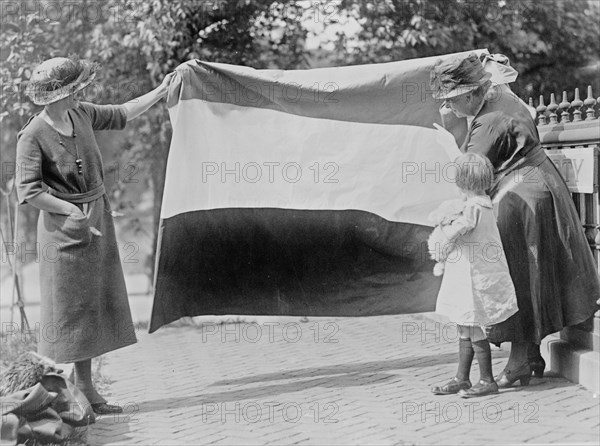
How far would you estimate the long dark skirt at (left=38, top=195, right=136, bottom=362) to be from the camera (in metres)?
5.46

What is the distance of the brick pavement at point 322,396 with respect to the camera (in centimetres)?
501

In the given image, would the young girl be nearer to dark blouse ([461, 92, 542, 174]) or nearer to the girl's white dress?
the girl's white dress

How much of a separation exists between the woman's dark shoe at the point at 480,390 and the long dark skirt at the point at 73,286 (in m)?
2.31

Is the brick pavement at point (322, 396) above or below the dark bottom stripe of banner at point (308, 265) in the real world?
below

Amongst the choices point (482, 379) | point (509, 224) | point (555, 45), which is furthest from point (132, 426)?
point (555, 45)

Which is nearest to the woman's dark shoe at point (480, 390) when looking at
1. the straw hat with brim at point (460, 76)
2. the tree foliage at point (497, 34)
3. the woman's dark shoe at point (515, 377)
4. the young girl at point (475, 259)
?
the young girl at point (475, 259)

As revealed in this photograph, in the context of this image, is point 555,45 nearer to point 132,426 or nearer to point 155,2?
point 155,2

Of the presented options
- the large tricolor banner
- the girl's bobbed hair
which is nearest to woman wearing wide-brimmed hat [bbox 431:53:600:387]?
the girl's bobbed hair

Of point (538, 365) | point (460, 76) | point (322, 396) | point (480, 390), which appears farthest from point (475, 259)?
point (322, 396)

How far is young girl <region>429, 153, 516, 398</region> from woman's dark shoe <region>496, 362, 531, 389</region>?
0.21m

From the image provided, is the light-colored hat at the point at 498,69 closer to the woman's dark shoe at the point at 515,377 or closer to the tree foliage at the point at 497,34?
the woman's dark shoe at the point at 515,377

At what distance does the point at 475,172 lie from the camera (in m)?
5.59

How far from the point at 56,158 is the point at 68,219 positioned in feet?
1.25

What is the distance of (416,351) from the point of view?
288 inches
